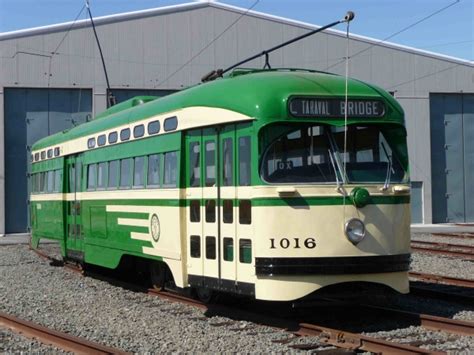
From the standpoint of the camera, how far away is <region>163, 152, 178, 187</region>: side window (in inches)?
376

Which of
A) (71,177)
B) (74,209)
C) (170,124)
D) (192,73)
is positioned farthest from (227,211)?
(192,73)

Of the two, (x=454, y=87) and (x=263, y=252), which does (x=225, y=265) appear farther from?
(x=454, y=87)

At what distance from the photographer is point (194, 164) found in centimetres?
920

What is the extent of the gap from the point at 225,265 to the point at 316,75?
103 inches

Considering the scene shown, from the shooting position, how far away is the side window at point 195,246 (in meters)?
9.04

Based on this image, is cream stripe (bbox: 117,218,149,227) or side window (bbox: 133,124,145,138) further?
side window (bbox: 133,124,145,138)

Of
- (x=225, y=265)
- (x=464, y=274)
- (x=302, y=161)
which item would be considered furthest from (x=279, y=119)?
(x=464, y=274)

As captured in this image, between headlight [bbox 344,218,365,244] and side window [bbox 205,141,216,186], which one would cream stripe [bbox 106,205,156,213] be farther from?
headlight [bbox 344,218,365,244]

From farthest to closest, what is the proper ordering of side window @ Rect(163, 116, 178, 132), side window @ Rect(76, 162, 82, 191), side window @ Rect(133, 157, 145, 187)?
1. side window @ Rect(76, 162, 82, 191)
2. side window @ Rect(133, 157, 145, 187)
3. side window @ Rect(163, 116, 178, 132)

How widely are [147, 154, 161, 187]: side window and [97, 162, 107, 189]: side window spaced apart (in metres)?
2.17

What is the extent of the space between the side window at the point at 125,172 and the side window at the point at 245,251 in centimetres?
360

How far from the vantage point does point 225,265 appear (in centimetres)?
852

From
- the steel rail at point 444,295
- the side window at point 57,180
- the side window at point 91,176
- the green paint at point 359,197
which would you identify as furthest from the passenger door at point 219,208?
the side window at point 57,180

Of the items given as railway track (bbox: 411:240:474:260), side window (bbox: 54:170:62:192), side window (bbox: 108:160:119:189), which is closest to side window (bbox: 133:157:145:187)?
side window (bbox: 108:160:119:189)
